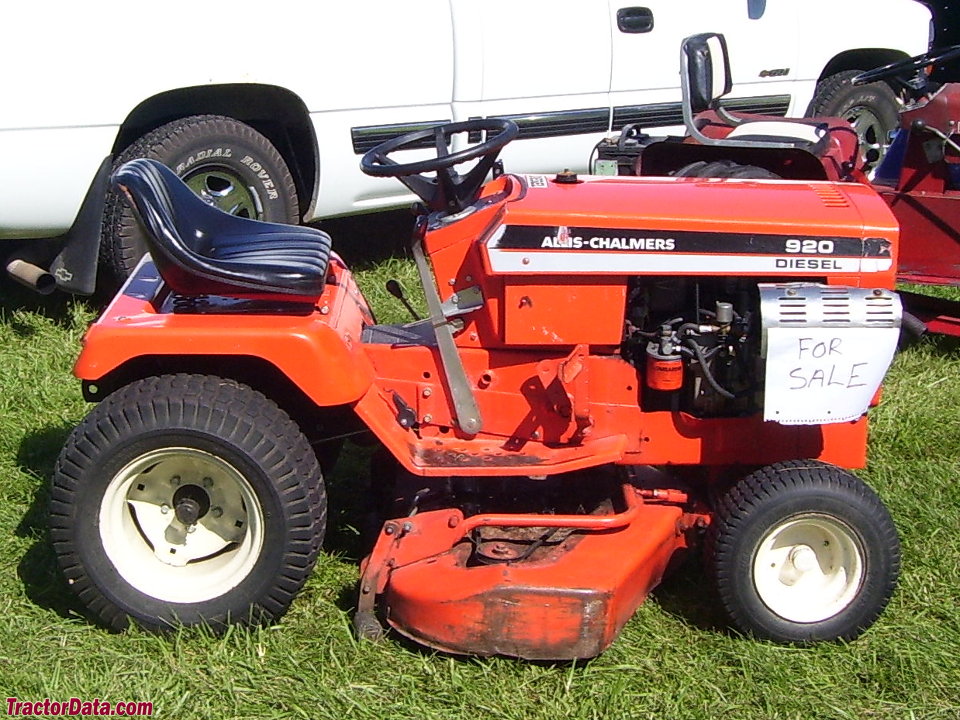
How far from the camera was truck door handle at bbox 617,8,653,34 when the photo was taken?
616 cm

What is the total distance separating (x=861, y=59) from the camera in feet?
24.2

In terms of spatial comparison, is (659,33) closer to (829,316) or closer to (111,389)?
(829,316)

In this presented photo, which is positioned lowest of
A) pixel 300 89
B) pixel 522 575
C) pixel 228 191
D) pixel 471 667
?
pixel 471 667

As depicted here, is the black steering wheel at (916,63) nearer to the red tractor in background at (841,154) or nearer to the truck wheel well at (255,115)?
the red tractor in background at (841,154)

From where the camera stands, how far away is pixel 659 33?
631 cm

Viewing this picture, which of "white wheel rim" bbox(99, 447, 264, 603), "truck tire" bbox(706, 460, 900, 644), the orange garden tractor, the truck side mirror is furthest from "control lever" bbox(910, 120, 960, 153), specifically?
"white wheel rim" bbox(99, 447, 264, 603)

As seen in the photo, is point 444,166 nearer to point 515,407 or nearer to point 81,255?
point 515,407

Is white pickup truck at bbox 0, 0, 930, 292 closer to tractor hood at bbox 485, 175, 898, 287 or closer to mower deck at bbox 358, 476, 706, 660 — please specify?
tractor hood at bbox 485, 175, 898, 287

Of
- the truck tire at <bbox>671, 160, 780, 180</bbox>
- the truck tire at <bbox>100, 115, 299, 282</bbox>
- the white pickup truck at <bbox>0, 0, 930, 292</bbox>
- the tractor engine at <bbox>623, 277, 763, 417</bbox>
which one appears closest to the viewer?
the tractor engine at <bbox>623, 277, 763, 417</bbox>

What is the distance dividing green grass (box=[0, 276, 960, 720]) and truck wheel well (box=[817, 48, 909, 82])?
165 inches

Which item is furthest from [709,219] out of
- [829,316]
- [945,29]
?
[945,29]

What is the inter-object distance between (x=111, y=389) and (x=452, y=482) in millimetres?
1075

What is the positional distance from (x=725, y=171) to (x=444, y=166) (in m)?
1.75

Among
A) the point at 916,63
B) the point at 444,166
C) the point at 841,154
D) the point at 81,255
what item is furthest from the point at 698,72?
the point at 81,255
